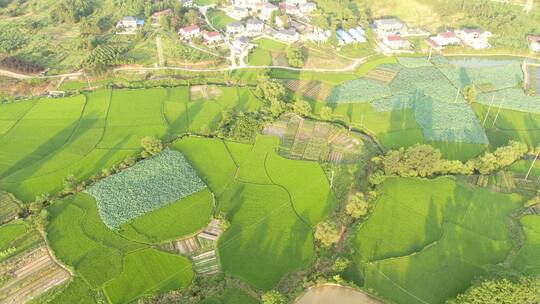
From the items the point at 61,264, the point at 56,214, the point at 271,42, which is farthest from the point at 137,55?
the point at 61,264

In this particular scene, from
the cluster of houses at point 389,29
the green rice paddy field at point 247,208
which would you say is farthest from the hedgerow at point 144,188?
the cluster of houses at point 389,29

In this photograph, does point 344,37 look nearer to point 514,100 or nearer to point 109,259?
point 514,100

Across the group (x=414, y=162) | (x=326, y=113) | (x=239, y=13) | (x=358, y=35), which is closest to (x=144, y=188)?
(x=326, y=113)

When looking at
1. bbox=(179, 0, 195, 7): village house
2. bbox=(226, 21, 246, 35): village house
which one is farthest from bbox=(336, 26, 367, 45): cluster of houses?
bbox=(179, 0, 195, 7): village house

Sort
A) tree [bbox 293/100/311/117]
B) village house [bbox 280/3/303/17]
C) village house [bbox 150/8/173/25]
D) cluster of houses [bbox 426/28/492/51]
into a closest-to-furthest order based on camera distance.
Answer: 1. tree [bbox 293/100/311/117]
2. cluster of houses [bbox 426/28/492/51]
3. village house [bbox 150/8/173/25]
4. village house [bbox 280/3/303/17]

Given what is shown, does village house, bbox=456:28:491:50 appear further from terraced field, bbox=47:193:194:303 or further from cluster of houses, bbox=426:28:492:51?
terraced field, bbox=47:193:194:303

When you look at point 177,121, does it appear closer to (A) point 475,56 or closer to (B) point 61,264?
(B) point 61,264

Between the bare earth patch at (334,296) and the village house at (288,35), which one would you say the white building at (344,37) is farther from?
the bare earth patch at (334,296)
